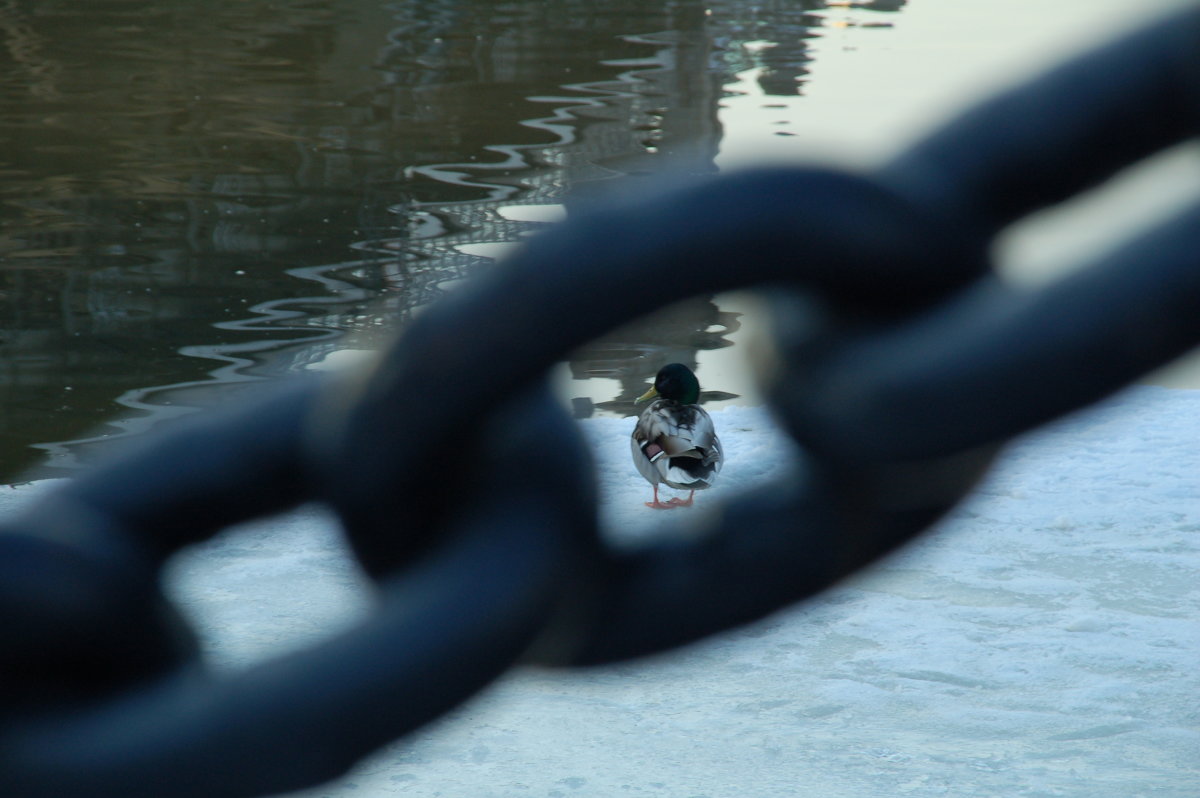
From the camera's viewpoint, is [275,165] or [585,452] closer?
[585,452]

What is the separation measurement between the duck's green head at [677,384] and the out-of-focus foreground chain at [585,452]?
15.9 ft

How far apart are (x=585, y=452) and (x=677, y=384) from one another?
16.1ft

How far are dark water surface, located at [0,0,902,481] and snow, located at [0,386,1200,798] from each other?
1.07 meters

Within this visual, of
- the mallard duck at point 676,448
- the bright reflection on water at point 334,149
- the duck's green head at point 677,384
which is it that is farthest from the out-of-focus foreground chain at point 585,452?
the duck's green head at point 677,384

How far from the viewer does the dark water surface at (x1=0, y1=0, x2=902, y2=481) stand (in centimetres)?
752

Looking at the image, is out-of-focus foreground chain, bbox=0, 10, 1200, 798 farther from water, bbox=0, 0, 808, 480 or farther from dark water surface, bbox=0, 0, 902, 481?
water, bbox=0, 0, 808, 480

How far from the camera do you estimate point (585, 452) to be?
586 millimetres

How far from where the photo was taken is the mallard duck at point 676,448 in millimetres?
4902

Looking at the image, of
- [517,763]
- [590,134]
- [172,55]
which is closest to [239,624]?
[517,763]

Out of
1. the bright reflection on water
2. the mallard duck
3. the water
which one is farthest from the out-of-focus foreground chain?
the mallard duck

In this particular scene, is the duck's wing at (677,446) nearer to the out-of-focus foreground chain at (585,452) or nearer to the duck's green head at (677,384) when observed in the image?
the duck's green head at (677,384)

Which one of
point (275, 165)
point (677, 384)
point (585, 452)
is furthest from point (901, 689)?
point (275, 165)

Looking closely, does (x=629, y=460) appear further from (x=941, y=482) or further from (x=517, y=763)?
(x=941, y=482)

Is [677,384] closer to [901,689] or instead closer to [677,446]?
[677,446]
